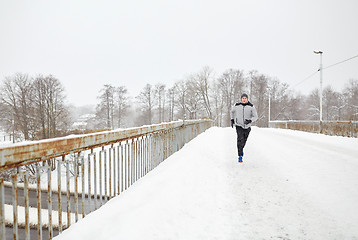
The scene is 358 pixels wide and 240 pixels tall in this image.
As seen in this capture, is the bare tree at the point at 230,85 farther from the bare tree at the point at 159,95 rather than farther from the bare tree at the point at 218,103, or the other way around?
the bare tree at the point at 159,95

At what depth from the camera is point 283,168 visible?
16.4 feet

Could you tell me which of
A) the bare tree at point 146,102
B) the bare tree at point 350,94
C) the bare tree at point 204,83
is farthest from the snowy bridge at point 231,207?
the bare tree at point 350,94

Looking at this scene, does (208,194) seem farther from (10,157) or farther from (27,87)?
(27,87)

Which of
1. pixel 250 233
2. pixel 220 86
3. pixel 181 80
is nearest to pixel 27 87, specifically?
pixel 181 80

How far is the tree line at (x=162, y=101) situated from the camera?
31734 mm

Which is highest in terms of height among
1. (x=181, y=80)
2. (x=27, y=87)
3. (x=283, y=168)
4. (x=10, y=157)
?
(x=181, y=80)

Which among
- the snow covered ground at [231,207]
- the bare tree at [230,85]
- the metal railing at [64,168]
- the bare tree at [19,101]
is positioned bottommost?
the snow covered ground at [231,207]

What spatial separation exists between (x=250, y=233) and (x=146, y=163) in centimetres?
281

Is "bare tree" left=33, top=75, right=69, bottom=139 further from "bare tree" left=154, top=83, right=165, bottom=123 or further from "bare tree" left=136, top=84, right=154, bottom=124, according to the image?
"bare tree" left=154, top=83, right=165, bottom=123

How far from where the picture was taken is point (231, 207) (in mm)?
2914

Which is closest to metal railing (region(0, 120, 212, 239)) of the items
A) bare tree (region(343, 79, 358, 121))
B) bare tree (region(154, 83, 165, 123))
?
bare tree (region(154, 83, 165, 123))

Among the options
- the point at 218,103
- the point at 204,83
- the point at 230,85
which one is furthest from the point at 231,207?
the point at 230,85

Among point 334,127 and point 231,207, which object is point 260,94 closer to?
point 334,127

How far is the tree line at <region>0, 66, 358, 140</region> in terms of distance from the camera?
1249 inches
